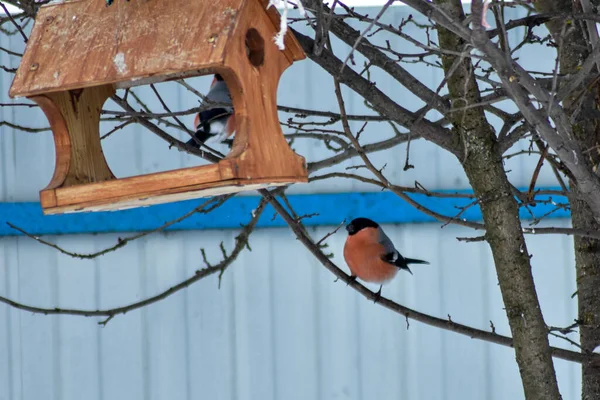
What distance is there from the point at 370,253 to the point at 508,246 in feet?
5.63

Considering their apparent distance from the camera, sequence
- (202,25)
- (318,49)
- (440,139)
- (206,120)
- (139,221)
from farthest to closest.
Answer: (139,221)
(206,120)
(440,139)
(318,49)
(202,25)

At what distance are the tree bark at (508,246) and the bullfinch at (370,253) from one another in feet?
5.46

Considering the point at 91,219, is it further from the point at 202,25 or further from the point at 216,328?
the point at 202,25

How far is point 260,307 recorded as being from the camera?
3.97 m

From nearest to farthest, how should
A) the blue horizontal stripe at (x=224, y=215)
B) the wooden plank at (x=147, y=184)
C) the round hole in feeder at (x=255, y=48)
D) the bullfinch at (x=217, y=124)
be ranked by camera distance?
the wooden plank at (x=147, y=184), the round hole in feeder at (x=255, y=48), the bullfinch at (x=217, y=124), the blue horizontal stripe at (x=224, y=215)

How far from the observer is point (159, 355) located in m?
4.00

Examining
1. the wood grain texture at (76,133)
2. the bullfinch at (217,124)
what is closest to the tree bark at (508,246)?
the bullfinch at (217,124)

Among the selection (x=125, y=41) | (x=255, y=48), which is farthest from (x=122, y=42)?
(x=255, y=48)

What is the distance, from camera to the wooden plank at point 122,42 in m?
1.62

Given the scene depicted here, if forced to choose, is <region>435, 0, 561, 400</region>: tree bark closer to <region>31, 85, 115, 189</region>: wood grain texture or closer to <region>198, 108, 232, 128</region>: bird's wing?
<region>198, 108, 232, 128</region>: bird's wing

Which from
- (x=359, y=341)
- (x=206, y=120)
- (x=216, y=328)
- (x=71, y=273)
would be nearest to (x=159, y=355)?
(x=216, y=328)

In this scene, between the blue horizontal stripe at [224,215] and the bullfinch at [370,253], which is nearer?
the bullfinch at [370,253]

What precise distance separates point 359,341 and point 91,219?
4.57 feet

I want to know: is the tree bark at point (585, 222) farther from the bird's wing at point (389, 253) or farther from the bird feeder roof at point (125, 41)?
the bird's wing at point (389, 253)
